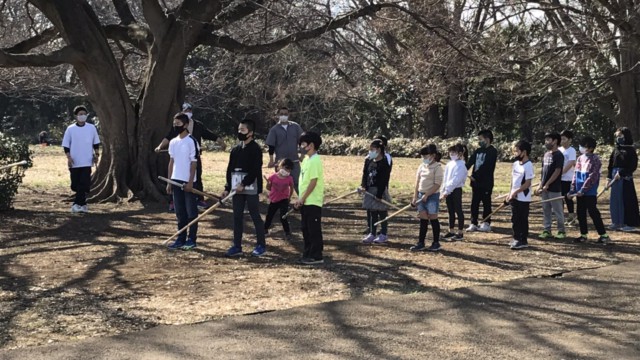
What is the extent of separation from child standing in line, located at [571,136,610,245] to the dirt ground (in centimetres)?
29

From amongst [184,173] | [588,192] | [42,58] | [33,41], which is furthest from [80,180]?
[588,192]

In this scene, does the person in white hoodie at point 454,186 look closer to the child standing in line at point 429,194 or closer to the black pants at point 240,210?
the child standing in line at point 429,194

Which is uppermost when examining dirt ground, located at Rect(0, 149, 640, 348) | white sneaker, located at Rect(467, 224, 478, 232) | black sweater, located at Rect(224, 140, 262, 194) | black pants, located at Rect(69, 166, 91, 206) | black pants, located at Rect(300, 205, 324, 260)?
black sweater, located at Rect(224, 140, 262, 194)

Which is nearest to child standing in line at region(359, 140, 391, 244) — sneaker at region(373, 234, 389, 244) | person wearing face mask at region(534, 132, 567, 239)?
sneaker at region(373, 234, 389, 244)

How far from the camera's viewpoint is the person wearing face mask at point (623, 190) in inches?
468

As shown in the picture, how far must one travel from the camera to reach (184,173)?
32.3 feet

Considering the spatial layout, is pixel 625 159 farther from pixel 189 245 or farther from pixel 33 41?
pixel 33 41

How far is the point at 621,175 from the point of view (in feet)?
39.3

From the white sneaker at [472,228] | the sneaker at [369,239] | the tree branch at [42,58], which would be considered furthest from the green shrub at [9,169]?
the white sneaker at [472,228]

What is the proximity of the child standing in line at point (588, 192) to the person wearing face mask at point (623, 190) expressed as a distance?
3.07 ft

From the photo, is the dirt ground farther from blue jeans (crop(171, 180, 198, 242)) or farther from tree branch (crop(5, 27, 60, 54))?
tree branch (crop(5, 27, 60, 54))

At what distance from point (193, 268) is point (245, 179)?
121 centimetres

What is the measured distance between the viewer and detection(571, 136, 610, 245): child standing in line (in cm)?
1083

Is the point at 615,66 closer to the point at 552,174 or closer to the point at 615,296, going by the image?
the point at 552,174
